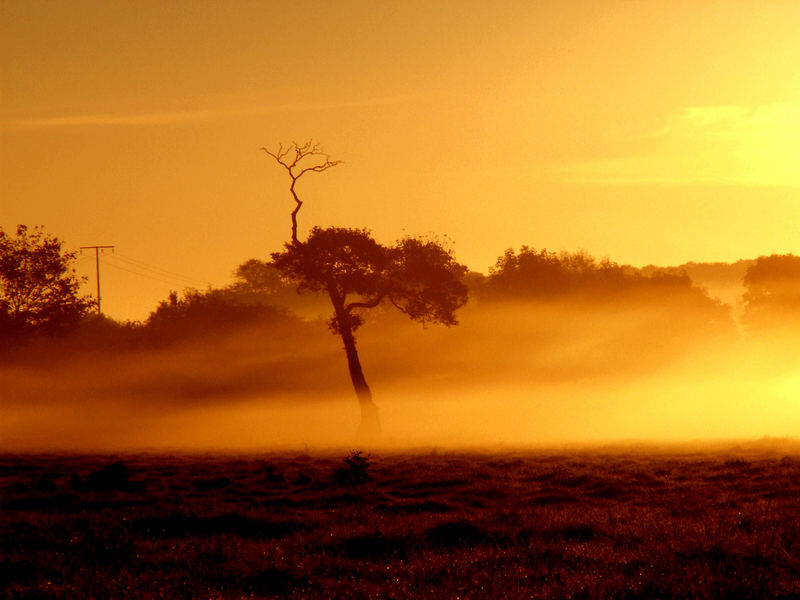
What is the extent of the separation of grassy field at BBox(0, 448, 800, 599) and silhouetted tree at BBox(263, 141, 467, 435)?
3374 cm

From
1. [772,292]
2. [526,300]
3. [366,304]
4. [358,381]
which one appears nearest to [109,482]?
[358,381]

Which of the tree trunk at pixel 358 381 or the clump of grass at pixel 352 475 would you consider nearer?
the clump of grass at pixel 352 475

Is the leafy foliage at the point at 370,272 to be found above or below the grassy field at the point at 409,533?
above

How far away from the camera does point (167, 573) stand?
12.2m

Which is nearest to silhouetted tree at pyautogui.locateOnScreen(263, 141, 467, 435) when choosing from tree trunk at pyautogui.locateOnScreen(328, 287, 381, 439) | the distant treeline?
tree trunk at pyautogui.locateOnScreen(328, 287, 381, 439)

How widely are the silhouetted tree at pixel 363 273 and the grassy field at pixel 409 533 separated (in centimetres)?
3374

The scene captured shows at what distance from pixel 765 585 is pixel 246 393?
75250 millimetres

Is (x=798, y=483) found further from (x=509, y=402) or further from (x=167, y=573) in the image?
(x=509, y=402)

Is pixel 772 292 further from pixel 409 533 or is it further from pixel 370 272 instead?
pixel 409 533

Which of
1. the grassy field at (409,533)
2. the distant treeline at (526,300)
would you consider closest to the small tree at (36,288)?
the distant treeline at (526,300)

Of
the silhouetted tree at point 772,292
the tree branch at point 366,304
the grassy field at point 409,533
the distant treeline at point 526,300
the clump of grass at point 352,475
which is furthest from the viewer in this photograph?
the silhouetted tree at point 772,292

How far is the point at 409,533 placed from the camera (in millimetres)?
15438

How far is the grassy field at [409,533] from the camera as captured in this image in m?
11.2

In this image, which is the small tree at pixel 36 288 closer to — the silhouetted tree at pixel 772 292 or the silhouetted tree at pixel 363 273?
the silhouetted tree at pixel 363 273
